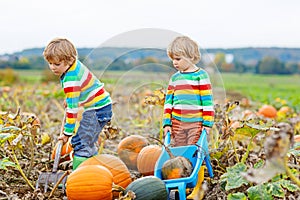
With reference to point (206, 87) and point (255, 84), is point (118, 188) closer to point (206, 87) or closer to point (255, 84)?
point (206, 87)

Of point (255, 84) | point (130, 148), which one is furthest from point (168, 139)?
point (255, 84)

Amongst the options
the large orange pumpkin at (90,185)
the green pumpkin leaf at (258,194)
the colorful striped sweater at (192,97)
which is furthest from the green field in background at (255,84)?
the green pumpkin leaf at (258,194)

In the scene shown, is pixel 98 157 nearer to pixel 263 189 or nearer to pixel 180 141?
pixel 180 141

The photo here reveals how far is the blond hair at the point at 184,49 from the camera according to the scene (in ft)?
11.0

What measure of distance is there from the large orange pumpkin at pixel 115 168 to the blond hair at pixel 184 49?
0.77 metres

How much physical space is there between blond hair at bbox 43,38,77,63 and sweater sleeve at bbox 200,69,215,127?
2.89ft

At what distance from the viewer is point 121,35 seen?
3.57 m

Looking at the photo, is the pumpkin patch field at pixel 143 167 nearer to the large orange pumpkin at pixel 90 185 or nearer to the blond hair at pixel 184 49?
the large orange pumpkin at pixel 90 185

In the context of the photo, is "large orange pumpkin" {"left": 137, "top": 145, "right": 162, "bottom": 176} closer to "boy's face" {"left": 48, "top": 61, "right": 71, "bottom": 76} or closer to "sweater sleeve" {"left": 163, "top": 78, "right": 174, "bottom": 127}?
"sweater sleeve" {"left": 163, "top": 78, "right": 174, "bottom": 127}

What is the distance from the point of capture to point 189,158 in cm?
329

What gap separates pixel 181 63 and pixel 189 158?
60cm

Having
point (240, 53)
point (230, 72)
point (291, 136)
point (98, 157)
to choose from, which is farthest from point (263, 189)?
point (230, 72)

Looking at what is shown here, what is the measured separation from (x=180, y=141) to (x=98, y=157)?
1.77ft

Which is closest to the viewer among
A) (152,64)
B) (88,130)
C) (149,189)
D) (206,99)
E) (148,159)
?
(149,189)
